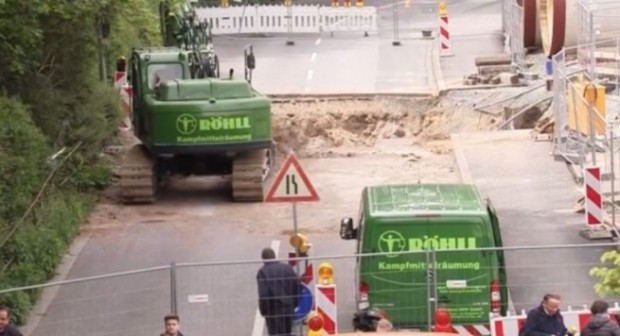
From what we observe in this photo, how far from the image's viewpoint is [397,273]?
18.5m

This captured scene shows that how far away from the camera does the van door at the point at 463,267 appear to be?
60.2 ft

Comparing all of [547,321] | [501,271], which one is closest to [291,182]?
[501,271]

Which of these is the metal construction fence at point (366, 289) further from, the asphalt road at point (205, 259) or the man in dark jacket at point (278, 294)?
the man in dark jacket at point (278, 294)

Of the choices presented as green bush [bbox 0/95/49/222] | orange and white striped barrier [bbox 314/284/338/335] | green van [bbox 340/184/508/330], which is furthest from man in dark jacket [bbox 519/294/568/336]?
green bush [bbox 0/95/49/222]

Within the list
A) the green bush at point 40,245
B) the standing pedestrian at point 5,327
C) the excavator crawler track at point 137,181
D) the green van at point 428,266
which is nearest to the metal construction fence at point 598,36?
the excavator crawler track at point 137,181

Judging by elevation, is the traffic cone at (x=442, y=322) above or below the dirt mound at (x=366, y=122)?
above

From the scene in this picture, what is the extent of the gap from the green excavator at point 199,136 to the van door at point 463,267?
38.7ft

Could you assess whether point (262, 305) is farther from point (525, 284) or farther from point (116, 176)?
point (116, 176)

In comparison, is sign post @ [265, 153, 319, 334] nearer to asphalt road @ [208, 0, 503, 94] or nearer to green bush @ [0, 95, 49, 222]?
green bush @ [0, 95, 49, 222]

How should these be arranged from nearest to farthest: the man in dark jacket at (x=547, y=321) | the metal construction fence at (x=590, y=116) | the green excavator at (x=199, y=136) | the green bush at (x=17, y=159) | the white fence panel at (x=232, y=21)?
the man in dark jacket at (x=547, y=321) → the green bush at (x=17, y=159) → the metal construction fence at (x=590, y=116) → the green excavator at (x=199, y=136) → the white fence panel at (x=232, y=21)

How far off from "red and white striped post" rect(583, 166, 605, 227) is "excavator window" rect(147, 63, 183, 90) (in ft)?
35.6

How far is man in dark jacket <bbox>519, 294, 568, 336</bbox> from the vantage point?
16.9m

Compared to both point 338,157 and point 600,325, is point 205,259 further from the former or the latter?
point 600,325

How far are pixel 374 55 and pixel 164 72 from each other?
16464 millimetres
